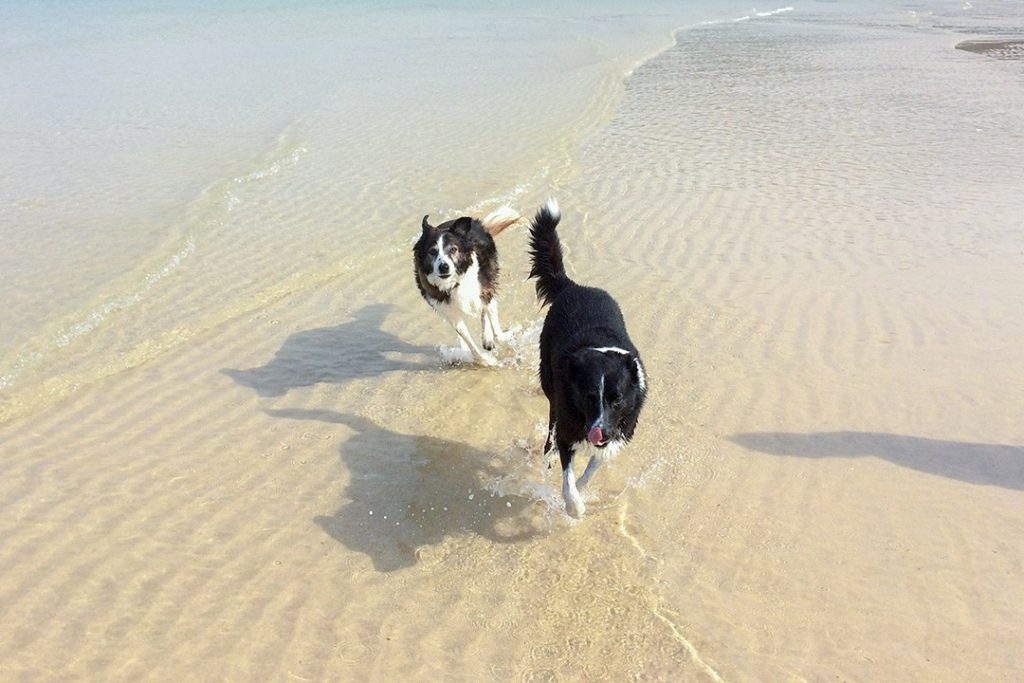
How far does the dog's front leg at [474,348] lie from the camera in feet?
21.6

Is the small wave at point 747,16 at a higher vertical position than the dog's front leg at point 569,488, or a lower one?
lower

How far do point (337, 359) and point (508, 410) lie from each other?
5.57ft

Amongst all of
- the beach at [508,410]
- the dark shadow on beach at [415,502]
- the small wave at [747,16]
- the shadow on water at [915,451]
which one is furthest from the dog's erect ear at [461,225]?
the small wave at [747,16]

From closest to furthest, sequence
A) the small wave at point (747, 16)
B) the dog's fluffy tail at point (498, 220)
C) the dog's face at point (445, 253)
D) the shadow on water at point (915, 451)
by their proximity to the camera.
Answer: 1. the shadow on water at point (915, 451)
2. the dog's face at point (445, 253)
3. the dog's fluffy tail at point (498, 220)
4. the small wave at point (747, 16)

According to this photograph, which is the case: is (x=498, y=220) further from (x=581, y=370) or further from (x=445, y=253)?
(x=581, y=370)

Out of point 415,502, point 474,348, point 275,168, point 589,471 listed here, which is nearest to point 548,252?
point 474,348

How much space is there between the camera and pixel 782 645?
3.79 metres

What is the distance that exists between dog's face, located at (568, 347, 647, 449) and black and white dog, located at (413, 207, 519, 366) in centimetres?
244

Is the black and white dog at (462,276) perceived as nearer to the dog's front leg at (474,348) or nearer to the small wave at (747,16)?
the dog's front leg at (474,348)

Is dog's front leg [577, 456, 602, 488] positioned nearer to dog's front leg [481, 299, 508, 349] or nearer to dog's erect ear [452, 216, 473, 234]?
dog's front leg [481, 299, 508, 349]

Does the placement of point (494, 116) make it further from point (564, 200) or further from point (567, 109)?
point (564, 200)

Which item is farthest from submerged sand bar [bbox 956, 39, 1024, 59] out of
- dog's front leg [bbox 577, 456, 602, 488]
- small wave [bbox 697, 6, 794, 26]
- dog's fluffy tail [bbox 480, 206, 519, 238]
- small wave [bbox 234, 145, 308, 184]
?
dog's front leg [bbox 577, 456, 602, 488]

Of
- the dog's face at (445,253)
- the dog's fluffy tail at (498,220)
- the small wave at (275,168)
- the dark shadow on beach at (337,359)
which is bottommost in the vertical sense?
the dark shadow on beach at (337,359)

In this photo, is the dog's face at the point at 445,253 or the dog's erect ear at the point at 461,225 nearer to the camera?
the dog's face at the point at 445,253
